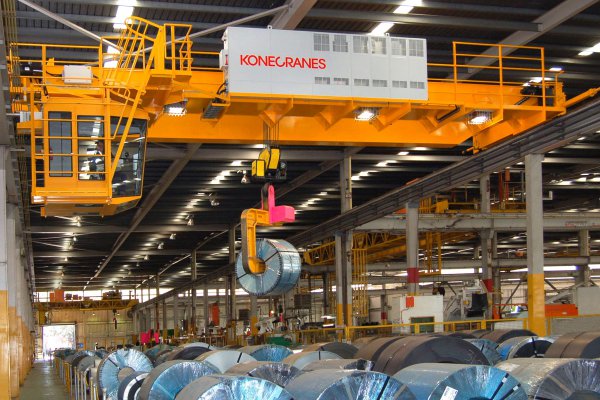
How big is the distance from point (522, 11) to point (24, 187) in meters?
16.0

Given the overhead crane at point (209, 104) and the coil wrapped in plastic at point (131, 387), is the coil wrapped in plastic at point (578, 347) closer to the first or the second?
the coil wrapped in plastic at point (131, 387)

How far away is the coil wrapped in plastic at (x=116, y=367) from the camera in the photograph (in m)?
13.2

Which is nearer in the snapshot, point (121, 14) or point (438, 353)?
point (438, 353)

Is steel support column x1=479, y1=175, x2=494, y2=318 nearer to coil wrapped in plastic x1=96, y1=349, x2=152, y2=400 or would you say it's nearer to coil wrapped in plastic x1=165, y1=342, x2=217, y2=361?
coil wrapped in plastic x1=165, y1=342, x2=217, y2=361

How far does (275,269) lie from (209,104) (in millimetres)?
3535

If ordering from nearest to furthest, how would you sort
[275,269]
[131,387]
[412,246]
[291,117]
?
[131,387]
[275,269]
[291,117]
[412,246]

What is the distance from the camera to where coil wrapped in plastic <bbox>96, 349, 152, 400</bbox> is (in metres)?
13.2

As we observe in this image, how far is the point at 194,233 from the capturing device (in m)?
46.0

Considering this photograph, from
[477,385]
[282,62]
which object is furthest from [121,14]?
[477,385]

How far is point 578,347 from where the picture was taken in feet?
31.1

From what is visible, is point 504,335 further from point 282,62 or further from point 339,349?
point 282,62

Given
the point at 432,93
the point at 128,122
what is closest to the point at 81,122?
the point at 128,122

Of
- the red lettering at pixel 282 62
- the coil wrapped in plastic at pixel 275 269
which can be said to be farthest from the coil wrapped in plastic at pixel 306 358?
Result: the red lettering at pixel 282 62

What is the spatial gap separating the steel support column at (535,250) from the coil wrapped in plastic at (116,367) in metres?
8.48
